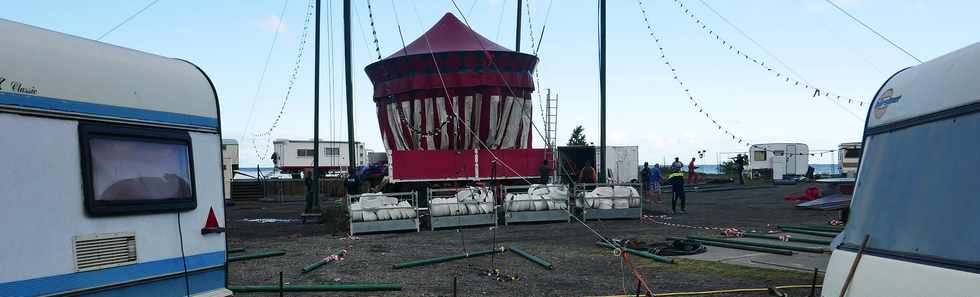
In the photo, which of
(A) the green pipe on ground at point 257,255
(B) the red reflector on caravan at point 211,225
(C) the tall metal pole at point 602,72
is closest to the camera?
(B) the red reflector on caravan at point 211,225

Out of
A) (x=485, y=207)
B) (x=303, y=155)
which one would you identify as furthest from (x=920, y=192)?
(x=303, y=155)

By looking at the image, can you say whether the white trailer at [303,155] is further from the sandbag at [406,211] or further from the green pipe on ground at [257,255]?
the green pipe on ground at [257,255]

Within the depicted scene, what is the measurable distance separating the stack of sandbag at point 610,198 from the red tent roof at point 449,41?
7.86 metres

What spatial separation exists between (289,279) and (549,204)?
30.2 feet

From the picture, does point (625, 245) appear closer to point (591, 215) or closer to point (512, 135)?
point (591, 215)

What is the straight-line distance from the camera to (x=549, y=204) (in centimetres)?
1781

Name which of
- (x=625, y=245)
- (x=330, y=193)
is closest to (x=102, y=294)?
(x=625, y=245)

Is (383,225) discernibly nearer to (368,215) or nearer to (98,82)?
(368,215)

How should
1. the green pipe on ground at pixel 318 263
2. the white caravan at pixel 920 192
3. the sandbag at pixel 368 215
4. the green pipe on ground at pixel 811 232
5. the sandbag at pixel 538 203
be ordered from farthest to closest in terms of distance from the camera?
1. the sandbag at pixel 538 203
2. the sandbag at pixel 368 215
3. the green pipe on ground at pixel 811 232
4. the green pipe on ground at pixel 318 263
5. the white caravan at pixel 920 192

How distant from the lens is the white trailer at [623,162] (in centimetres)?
3809

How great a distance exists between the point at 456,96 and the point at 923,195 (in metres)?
Answer: 20.0

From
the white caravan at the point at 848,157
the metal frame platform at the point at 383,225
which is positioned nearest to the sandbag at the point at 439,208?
the metal frame platform at the point at 383,225

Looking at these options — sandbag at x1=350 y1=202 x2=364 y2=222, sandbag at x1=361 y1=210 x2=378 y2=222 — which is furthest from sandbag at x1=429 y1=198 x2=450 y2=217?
sandbag at x1=350 y1=202 x2=364 y2=222

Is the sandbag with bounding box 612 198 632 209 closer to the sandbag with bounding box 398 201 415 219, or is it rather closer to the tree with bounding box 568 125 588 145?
the sandbag with bounding box 398 201 415 219
